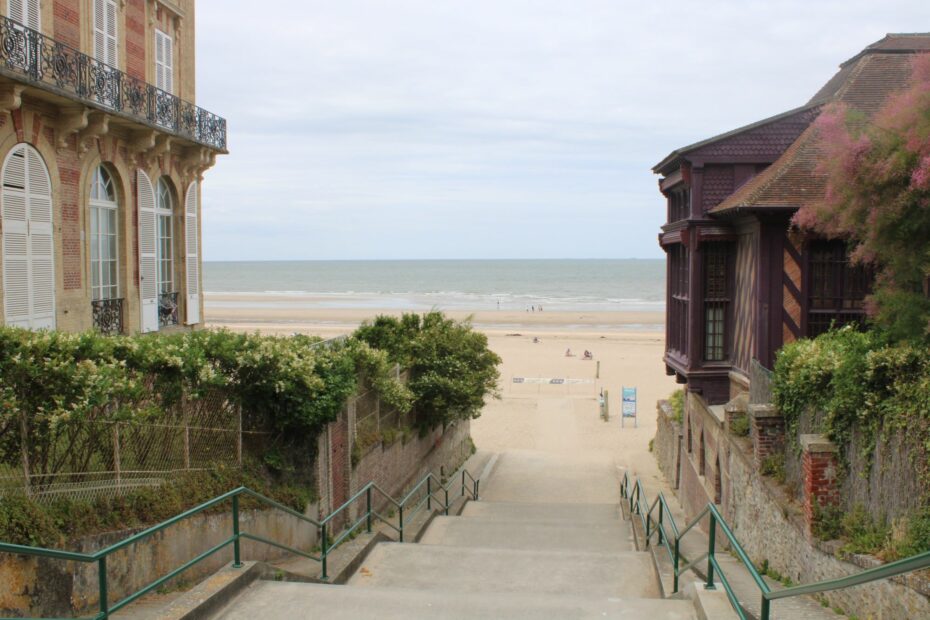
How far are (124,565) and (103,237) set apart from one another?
11.0 meters

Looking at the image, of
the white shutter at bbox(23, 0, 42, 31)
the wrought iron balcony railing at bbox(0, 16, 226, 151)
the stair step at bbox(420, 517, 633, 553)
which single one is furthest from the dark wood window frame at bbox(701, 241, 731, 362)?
the white shutter at bbox(23, 0, 42, 31)

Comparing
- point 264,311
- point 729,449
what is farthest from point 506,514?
point 264,311

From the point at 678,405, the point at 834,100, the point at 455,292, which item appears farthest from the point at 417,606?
the point at 455,292

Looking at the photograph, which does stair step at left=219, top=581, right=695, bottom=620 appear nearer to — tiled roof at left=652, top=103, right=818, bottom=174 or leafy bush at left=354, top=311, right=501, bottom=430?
tiled roof at left=652, top=103, right=818, bottom=174

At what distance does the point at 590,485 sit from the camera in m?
23.1

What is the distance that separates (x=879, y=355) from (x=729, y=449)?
6.20 metres

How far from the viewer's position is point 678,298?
18781 millimetres

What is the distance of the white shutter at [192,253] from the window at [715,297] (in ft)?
41.5

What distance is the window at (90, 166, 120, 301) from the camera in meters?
17.0

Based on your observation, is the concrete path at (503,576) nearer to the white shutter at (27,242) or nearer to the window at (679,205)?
the window at (679,205)

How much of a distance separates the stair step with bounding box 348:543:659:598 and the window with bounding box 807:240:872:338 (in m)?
6.62

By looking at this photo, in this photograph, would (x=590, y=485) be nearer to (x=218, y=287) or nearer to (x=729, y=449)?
(x=729, y=449)

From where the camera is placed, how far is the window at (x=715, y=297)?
17.0m

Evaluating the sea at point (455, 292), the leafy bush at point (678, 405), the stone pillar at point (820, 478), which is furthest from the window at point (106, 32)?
the sea at point (455, 292)
